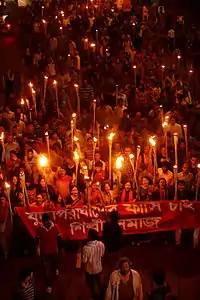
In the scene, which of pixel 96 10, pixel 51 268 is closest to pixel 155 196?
pixel 51 268

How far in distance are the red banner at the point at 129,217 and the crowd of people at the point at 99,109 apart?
11.5 inches

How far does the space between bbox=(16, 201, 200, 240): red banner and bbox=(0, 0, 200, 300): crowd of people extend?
291 mm

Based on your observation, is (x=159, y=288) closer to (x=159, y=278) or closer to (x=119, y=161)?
(x=159, y=278)

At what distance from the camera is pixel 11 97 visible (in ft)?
57.8

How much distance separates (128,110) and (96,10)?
28.5 feet

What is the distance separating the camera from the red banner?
10.2m

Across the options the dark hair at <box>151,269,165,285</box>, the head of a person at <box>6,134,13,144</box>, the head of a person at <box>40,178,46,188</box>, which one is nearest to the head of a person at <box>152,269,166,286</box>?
the dark hair at <box>151,269,165,285</box>

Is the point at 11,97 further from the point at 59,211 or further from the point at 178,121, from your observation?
the point at 59,211

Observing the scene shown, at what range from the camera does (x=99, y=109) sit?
1573 cm

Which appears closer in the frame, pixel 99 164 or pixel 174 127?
pixel 99 164

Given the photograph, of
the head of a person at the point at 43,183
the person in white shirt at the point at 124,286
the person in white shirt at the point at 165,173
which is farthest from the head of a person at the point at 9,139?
the person in white shirt at the point at 124,286

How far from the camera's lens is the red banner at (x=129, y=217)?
1018cm

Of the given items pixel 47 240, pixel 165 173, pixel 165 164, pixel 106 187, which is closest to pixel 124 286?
pixel 47 240

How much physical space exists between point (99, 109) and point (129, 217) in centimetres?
590
